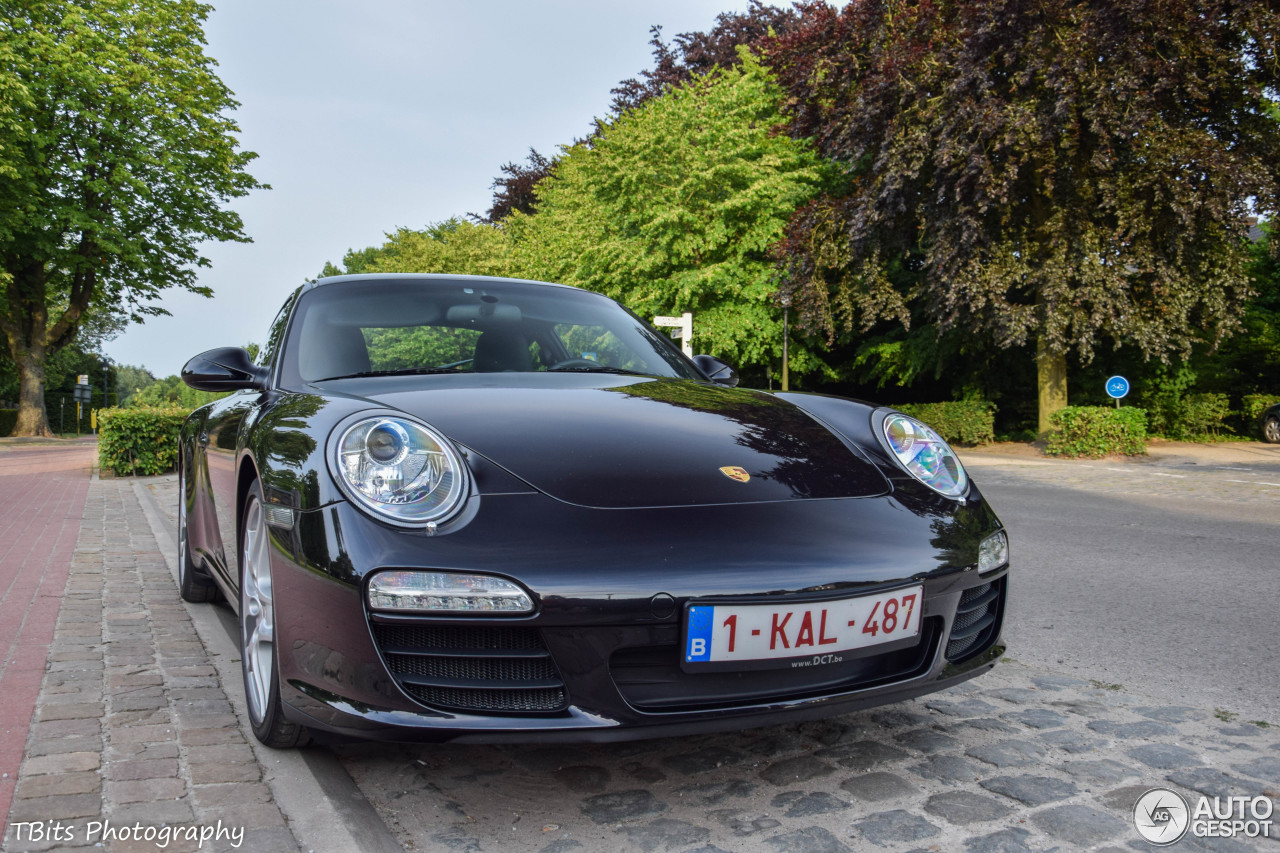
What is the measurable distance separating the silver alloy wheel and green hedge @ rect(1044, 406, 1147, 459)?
53.2ft

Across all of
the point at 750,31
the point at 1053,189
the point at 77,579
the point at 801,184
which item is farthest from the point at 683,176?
the point at 77,579

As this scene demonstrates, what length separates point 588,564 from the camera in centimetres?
196

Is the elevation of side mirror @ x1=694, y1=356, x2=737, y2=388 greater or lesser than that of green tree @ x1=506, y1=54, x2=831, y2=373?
lesser

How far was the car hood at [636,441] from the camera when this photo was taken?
221 cm

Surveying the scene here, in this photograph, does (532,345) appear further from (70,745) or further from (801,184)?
(801,184)

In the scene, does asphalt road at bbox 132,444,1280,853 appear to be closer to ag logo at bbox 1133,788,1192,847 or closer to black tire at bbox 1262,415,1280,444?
ag logo at bbox 1133,788,1192,847

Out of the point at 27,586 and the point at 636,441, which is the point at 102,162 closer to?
the point at 27,586

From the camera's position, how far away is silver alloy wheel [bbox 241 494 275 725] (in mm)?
2484

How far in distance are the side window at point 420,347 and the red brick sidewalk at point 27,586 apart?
146 cm

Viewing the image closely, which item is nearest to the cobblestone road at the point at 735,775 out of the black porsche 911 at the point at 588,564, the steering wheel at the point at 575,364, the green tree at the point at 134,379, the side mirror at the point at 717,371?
the black porsche 911 at the point at 588,564

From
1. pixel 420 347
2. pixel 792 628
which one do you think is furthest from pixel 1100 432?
pixel 792 628

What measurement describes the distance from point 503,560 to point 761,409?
1215 mm

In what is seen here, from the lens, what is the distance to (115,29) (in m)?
27.9

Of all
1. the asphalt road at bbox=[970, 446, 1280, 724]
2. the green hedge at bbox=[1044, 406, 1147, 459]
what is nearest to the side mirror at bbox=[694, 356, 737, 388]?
the asphalt road at bbox=[970, 446, 1280, 724]
